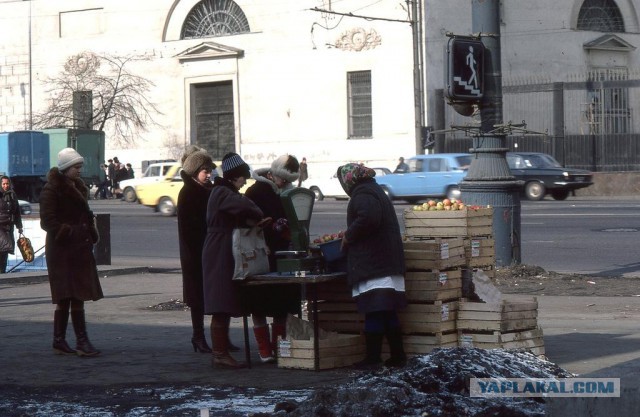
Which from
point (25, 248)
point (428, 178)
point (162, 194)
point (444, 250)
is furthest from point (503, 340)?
point (428, 178)

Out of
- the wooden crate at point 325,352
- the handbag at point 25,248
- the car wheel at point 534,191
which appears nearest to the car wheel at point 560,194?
the car wheel at point 534,191

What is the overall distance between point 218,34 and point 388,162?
11020mm

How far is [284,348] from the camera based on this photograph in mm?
10109

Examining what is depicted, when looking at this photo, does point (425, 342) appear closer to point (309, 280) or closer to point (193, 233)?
point (309, 280)

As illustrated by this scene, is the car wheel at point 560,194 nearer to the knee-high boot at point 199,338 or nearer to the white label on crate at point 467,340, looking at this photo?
the knee-high boot at point 199,338

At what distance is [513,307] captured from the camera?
10172 millimetres

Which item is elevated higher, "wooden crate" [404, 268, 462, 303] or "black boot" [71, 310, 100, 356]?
"wooden crate" [404, 268, 462, 303]

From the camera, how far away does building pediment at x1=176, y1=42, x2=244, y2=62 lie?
5484 cm

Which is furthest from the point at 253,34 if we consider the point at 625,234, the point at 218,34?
the point at 625,234

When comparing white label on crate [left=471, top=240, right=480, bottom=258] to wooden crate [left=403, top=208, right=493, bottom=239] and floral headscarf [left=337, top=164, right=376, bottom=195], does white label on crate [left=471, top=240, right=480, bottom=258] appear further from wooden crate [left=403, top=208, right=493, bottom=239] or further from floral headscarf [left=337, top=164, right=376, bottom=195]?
floral headscarf [left=337, top=164, right=376, bottom=195]

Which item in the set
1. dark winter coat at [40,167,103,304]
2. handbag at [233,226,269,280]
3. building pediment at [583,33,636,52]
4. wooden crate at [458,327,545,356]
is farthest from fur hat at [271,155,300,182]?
building pediment at [583,33,636,52]

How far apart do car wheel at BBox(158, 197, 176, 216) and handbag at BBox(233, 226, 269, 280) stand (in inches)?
1047

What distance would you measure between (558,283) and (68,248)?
297 inches

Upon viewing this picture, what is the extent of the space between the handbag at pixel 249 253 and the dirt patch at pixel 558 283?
5823 mm
